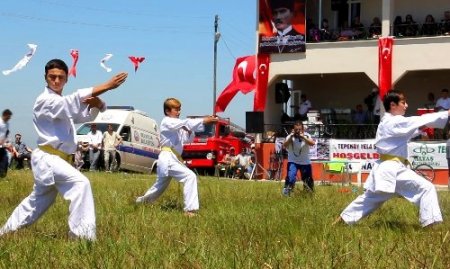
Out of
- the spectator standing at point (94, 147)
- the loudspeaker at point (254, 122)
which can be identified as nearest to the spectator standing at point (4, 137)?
the spectator standing at point (94, 147)

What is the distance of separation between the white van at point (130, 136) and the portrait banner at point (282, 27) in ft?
18.6

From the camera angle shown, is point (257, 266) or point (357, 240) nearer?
point (257, 266)

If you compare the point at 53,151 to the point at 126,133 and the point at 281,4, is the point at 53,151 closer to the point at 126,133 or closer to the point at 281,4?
the point at 126,133

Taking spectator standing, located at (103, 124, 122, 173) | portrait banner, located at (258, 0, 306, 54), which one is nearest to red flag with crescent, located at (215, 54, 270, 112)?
portrait banner, located at (258, 0, 306, 54)

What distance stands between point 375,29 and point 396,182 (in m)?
19.6

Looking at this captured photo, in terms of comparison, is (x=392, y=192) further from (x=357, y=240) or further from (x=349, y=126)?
(x=349, y=126)

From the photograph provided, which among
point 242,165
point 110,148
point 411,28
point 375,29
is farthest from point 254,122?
point 411,28

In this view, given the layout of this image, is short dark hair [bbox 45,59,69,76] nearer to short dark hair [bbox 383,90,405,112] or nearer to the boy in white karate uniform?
the boy in white karate uniform

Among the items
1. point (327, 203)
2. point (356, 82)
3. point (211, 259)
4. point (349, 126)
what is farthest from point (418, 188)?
point (356, 82)

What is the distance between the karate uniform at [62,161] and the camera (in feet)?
22.5

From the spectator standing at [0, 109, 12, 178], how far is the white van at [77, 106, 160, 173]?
930 centimetres

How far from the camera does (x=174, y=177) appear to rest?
10.9 m

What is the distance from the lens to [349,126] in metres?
26.0

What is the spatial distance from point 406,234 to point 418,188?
4.29 feet
